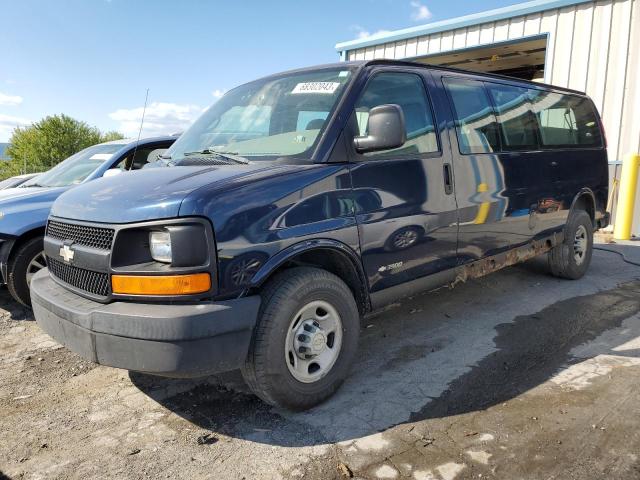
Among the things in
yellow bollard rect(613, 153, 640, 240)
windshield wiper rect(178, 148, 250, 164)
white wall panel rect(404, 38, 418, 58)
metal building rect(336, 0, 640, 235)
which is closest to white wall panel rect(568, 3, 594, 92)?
metal building rect(336, 0, 640, 235)

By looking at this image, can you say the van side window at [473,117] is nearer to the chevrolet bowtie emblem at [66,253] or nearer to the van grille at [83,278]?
the van grille at [83,278]

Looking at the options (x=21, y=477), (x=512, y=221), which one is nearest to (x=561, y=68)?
(x=512, y=221)

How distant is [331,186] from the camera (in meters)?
2.94

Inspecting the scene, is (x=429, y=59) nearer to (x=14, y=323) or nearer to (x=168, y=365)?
(x=14, y=323)

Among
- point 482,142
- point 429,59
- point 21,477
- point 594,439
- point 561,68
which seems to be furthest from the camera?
point 429,59

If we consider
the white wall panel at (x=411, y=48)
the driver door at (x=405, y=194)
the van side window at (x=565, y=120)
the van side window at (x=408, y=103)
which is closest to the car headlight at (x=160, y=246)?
the driver door at (x=405, y=194)

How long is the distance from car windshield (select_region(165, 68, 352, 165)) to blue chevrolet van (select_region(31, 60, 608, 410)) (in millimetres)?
14

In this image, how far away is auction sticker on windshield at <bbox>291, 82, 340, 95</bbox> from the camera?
3.30 metres

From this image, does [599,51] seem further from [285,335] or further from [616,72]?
[285,335]

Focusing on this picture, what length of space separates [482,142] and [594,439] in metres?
2.36

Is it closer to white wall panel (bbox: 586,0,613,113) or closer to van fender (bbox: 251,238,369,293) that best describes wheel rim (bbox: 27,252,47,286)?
van fender (bbox: 251,238,369,293)

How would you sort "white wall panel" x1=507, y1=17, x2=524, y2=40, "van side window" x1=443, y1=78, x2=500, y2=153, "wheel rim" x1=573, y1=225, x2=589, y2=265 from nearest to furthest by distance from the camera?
"van side window" x1=443, y1=78, x2=500, y2=153
"wheel rim" x1=573, y1=225, x2=589, y2=265
"white wall panel" x1=507, y1=17, x2=524, y2=40

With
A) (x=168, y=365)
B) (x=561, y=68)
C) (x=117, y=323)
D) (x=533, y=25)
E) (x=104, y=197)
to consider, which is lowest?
(x=168, y=365)

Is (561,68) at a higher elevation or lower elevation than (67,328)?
higher
